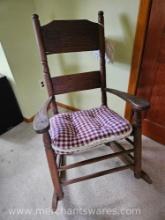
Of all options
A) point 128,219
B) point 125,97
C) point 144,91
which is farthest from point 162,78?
point 128,219

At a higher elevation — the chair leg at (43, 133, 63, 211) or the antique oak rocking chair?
the antique oak rocking chair

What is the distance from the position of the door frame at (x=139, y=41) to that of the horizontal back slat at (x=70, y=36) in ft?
0.96

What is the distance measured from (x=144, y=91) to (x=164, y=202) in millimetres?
792

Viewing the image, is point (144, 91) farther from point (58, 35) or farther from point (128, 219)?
point (128, 219)

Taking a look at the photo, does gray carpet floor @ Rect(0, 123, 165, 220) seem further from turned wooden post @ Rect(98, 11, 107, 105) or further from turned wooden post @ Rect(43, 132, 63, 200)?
turned wooden post @ Rect(98, 11, 107, 105)

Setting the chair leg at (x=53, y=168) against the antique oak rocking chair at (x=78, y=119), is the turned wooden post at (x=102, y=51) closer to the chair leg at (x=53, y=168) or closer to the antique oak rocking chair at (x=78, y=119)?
the antique oak rocking chair at (x=78, y=119)

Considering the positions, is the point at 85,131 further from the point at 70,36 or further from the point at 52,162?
the point at 70,36

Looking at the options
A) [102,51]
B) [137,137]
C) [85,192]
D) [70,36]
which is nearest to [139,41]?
[102,51]

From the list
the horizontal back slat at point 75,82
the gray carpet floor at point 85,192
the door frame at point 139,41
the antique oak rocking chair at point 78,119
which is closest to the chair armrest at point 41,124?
the antique oak rocking chair at point 78,119

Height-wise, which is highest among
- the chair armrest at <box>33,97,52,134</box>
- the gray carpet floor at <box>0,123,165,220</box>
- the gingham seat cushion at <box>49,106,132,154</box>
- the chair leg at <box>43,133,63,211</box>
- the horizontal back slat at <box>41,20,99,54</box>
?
the horizontal back slat at <box>41,20,99,54</box>

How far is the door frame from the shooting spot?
1.03m

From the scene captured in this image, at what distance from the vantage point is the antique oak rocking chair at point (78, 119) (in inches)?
33.8

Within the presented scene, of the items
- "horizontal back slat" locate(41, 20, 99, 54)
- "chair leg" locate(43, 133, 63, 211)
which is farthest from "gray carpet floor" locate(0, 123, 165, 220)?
"horizontal back slat" locate(41, 20, 99, 54)

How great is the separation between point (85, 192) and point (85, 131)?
485 millimetres
